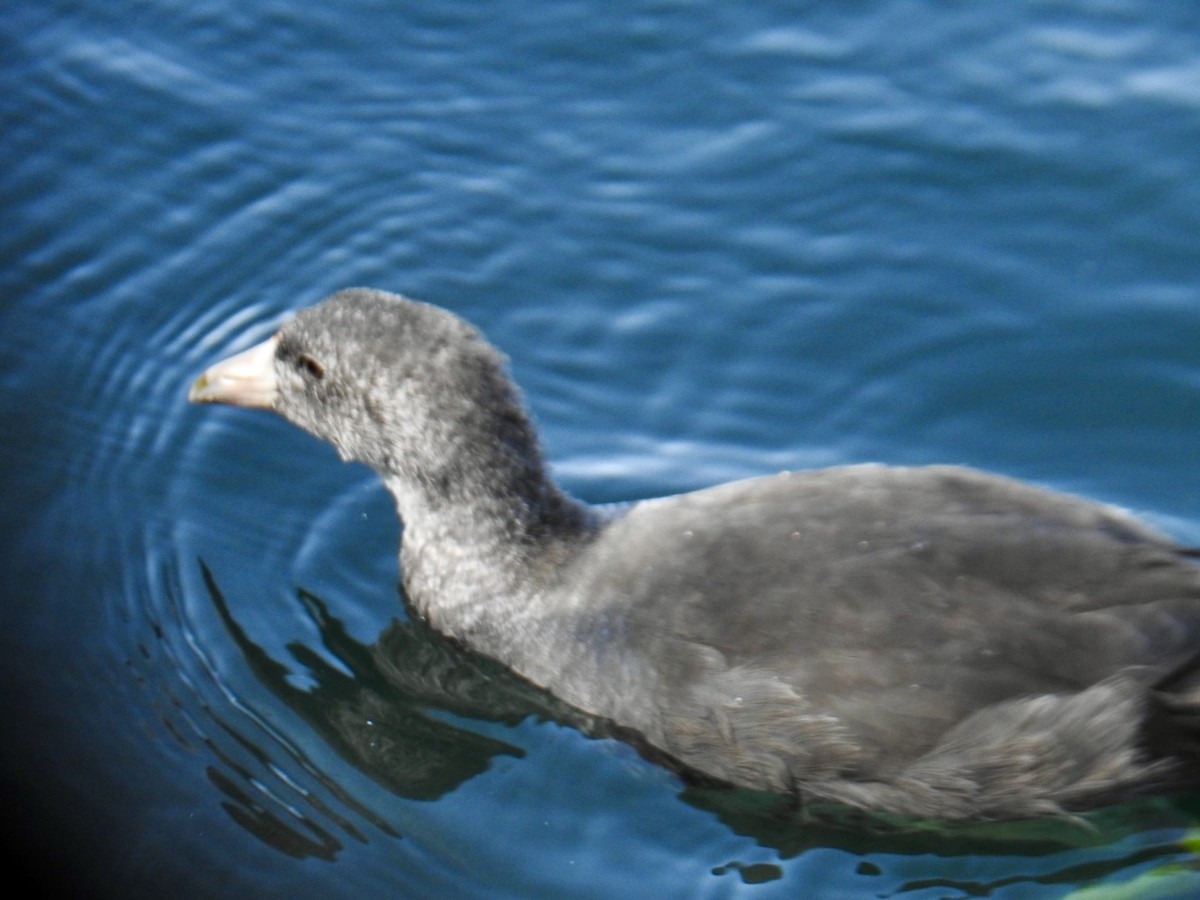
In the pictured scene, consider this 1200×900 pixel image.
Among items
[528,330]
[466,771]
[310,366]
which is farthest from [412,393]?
[528,330]

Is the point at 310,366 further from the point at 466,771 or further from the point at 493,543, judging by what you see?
the point at 466,771

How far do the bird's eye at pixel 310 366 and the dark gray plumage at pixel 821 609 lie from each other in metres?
0.11

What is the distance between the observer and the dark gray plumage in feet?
15.4

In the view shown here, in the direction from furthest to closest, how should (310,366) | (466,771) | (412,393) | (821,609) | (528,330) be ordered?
1. (528,330)
2. (310,366)
3. (412,393)
4. (466,771)
5. (821,609)

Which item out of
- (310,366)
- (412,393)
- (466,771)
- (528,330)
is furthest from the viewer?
(528,330)

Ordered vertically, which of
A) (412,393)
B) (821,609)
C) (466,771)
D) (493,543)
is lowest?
(466,771)

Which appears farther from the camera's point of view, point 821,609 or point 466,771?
point 466,771

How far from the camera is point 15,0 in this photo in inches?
340

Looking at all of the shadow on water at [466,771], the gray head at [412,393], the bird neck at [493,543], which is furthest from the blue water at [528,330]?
the gray head at [412,393]

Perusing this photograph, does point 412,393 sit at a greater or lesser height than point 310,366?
lesser

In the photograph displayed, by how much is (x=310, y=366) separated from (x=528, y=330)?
133cm

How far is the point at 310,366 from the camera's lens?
584cm

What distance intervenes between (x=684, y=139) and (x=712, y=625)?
3359 millimetres

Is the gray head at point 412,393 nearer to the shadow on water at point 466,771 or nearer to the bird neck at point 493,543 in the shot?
the bird neck at point 493,543
